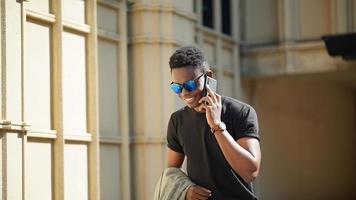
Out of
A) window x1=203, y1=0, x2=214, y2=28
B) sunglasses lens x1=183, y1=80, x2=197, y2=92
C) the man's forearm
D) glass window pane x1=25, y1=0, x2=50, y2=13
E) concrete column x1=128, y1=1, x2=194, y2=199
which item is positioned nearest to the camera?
the man's forearm

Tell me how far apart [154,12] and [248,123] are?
729cm

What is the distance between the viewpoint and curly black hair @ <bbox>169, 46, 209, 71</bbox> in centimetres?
375

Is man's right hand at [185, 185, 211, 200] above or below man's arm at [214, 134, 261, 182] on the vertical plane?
below

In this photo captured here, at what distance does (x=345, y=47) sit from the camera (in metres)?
13.0

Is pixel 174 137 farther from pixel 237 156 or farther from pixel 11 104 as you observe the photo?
pixel 11 104

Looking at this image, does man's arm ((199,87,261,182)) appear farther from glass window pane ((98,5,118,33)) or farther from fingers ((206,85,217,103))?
glass window pane ((98,5,118,33))

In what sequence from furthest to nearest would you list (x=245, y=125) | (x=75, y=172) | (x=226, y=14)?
(x=226, y=14) → (x=75, y=172) → (x=245, y=125)

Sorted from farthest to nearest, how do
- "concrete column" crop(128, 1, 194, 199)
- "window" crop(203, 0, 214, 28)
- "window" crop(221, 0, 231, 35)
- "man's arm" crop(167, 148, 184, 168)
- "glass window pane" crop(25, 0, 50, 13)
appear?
"window" crop(221, 0, 231, 35), "window" crop(203, 0, 214, 28), "concrete column" crop(128, 1, 194, 199), "glass window pane" crop(25, 0, 50, 13), "man's arm" crop(167, 148, 184, 168)

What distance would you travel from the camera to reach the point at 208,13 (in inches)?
542

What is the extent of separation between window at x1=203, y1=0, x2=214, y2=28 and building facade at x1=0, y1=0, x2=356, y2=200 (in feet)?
0.07

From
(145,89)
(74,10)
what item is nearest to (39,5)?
(74,10)

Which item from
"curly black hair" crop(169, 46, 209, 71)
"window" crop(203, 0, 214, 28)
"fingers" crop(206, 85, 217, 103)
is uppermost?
"window" crop(203, 0, 214, 28)

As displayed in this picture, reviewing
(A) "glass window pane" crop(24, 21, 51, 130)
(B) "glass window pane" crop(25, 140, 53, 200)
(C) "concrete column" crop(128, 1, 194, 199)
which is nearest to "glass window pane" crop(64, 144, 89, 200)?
(B) "glass window pane" crop(25, 140, 53, 200)

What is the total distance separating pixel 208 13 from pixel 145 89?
3.49 metres
